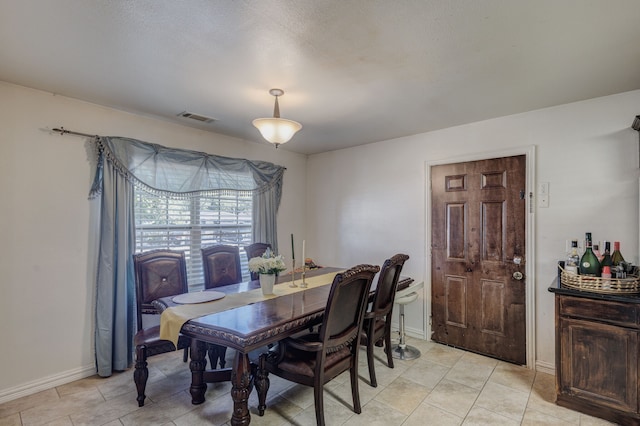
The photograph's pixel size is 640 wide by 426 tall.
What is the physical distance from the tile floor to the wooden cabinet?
0.15 meters

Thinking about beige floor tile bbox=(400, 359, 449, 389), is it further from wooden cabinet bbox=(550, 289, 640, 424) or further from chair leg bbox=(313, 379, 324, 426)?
chair leg bbox=(313, 379, 324, 426)

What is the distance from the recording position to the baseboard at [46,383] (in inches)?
95.2

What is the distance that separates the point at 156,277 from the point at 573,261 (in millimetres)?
3462

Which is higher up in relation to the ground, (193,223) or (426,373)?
(193,223)

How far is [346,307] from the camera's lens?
2086 mm

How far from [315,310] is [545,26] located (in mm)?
2132

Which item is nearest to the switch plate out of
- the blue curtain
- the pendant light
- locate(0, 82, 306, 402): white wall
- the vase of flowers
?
the pendant light

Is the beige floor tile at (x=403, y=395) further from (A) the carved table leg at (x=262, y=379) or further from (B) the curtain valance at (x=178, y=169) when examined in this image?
(B) the curtain valance at (x=178, y=169)

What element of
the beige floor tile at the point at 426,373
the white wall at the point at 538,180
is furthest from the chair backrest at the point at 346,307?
the white wall at the point at 538,180

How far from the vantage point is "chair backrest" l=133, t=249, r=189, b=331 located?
8.94ft

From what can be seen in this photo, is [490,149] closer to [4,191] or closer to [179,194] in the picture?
[179,194]

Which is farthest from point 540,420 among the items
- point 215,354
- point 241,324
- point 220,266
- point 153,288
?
point 153,288

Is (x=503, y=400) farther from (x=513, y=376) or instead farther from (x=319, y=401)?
(x=319, y=401)

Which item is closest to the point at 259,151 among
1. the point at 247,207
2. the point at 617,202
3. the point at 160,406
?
the point at 247,207
